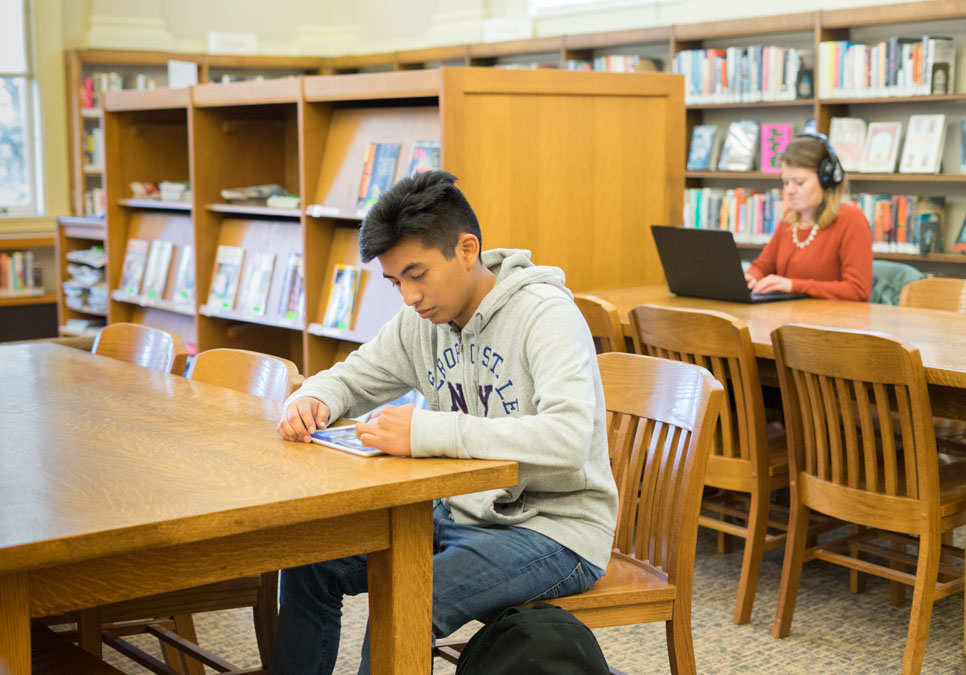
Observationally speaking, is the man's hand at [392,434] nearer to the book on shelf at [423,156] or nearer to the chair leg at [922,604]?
the chair leg at [922,604]

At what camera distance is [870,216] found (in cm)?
555

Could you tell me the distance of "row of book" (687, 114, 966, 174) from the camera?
5375mm

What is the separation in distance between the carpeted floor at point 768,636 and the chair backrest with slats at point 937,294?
1034 millimetres

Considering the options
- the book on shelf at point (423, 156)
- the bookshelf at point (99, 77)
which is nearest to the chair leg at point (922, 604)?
the book on shelf at point (423, 156)

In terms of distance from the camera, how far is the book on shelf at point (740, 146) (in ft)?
20.0

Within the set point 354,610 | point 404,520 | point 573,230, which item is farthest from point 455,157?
point 404,520

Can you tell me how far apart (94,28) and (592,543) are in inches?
282

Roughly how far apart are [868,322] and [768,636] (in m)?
0.96

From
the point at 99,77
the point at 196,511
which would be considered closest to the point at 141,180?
the point at 99,77

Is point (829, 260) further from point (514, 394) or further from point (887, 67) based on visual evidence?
point (514, 394)

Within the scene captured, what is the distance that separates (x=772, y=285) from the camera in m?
3.89


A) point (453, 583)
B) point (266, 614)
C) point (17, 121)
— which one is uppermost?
point (17, 121)

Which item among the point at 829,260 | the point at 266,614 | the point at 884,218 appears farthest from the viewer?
the point at 884,218

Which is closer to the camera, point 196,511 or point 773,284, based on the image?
point 196,511
